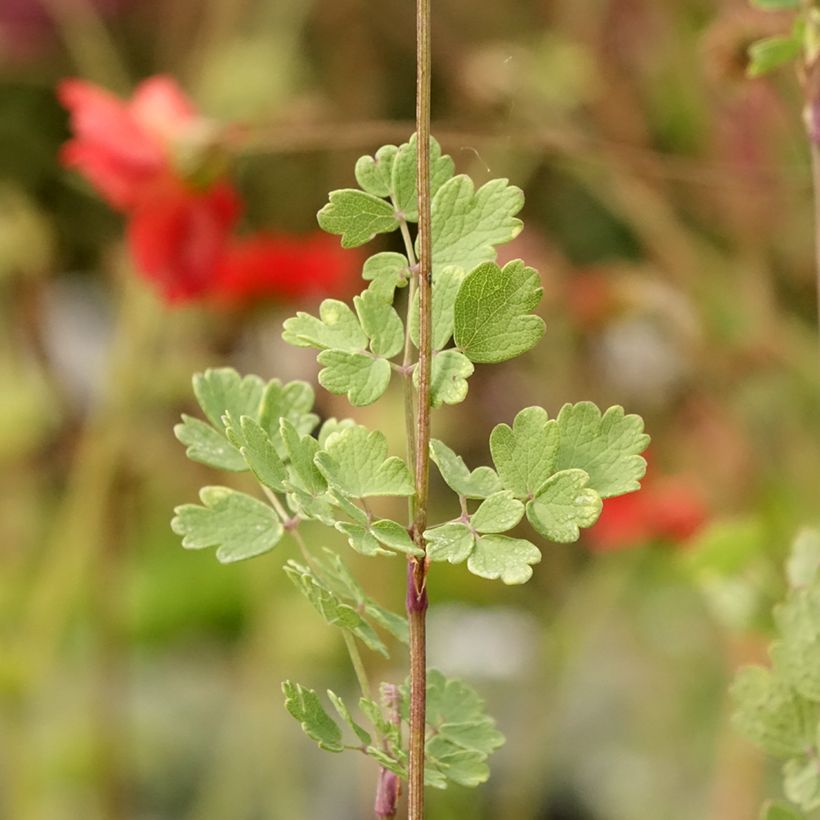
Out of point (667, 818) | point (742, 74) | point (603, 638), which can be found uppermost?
point (742, 74)

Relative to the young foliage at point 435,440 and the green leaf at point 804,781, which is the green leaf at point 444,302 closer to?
the young foliage at point 435,440

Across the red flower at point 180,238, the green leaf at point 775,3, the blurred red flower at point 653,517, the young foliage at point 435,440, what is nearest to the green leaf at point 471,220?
the young foliage at point 435,440

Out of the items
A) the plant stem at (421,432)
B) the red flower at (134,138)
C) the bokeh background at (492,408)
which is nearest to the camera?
the plant stem at (421,432)

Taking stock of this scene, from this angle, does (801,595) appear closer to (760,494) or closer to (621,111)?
(760,494)

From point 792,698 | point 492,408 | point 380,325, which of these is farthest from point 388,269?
point 492,408

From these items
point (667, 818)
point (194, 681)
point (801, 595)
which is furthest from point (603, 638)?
point (801, 595)

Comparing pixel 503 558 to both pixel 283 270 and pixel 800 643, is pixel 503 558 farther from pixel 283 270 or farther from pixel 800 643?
pixel 283 270
